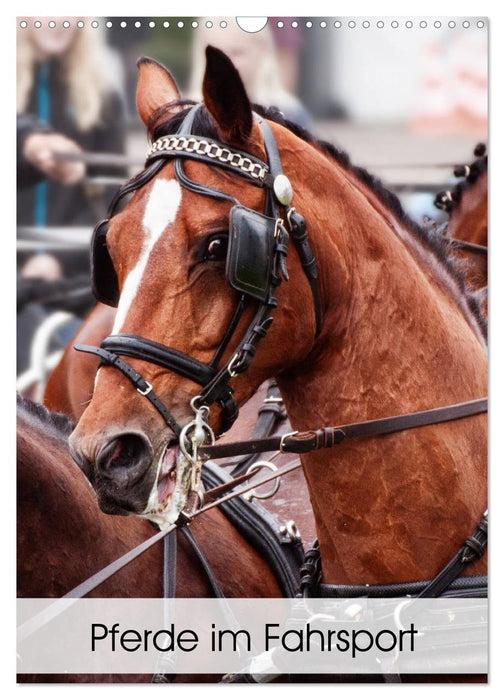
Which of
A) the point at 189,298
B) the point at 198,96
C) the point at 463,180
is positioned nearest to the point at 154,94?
the point at 198,96

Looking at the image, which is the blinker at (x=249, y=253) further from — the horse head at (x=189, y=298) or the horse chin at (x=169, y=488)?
the horse chin at (x=169, y=488)

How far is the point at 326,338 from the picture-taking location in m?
1.88

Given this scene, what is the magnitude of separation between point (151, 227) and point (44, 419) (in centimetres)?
69

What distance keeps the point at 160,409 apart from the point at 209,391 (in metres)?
0.10

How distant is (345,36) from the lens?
220cm

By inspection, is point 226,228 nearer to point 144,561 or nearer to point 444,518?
point 444,518

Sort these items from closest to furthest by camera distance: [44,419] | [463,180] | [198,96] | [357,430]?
[357,430], [44,419], [198,96], [463,180]

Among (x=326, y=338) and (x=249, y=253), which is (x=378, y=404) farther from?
(x=249, y=253)

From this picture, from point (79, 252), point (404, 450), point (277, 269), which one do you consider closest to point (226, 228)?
point (277, 269)

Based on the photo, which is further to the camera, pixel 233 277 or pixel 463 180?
pixel 463 180

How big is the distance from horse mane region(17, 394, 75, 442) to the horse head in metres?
0.53

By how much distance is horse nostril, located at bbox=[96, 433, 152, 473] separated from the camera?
160 cm

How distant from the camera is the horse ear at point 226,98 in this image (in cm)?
163

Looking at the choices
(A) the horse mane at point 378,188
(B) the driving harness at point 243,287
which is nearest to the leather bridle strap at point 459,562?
(B) the driving harness at point 243,287
